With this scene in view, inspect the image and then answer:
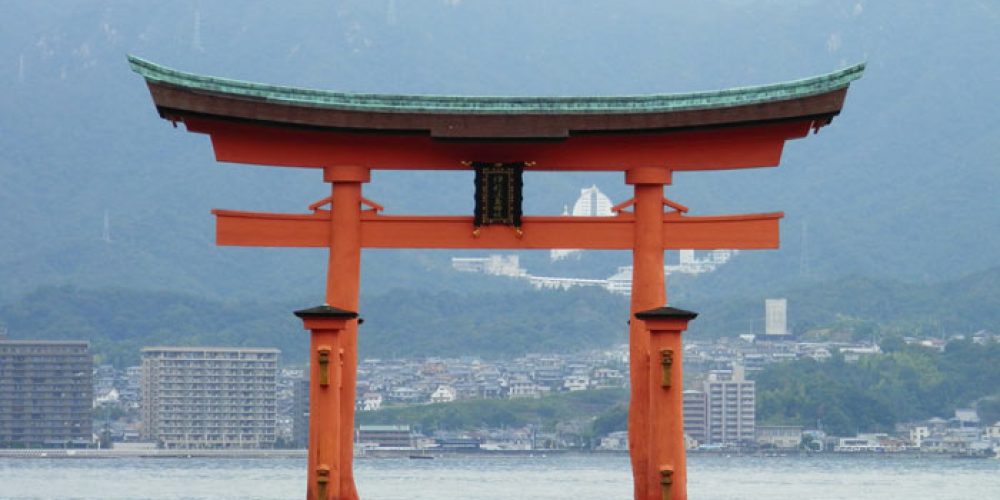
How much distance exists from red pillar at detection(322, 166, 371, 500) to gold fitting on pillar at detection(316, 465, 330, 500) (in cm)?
86

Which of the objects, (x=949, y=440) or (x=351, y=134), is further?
(x=949, y=440)

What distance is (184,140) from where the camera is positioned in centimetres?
19425

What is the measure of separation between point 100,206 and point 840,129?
67144 millimetres

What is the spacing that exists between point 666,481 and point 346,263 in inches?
156

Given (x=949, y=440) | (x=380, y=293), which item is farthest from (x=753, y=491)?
(x=380, y=293)

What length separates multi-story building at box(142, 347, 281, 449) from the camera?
13162 centimetres

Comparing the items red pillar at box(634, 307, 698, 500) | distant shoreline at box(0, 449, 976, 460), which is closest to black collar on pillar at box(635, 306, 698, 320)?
red pillar at box(634, 307, 698, 500)

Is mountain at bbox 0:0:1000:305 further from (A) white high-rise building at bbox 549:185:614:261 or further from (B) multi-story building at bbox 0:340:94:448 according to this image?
(B) multi-story building at bbox 0:340:94:448

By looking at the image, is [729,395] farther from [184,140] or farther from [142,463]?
[184,140]

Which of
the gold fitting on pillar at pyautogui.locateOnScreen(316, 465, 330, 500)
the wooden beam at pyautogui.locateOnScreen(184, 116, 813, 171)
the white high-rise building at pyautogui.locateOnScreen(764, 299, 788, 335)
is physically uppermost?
the white high-rise building at pyautogui.locateOnScreen(764, 299, 788, 335)

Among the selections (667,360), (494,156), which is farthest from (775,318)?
(667,360)

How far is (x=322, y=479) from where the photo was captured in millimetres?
20844

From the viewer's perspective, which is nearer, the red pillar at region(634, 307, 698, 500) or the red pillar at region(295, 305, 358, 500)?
the red pillar at region(634, 307, 698, 500)

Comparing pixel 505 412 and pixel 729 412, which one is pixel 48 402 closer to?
pixel 505 412
